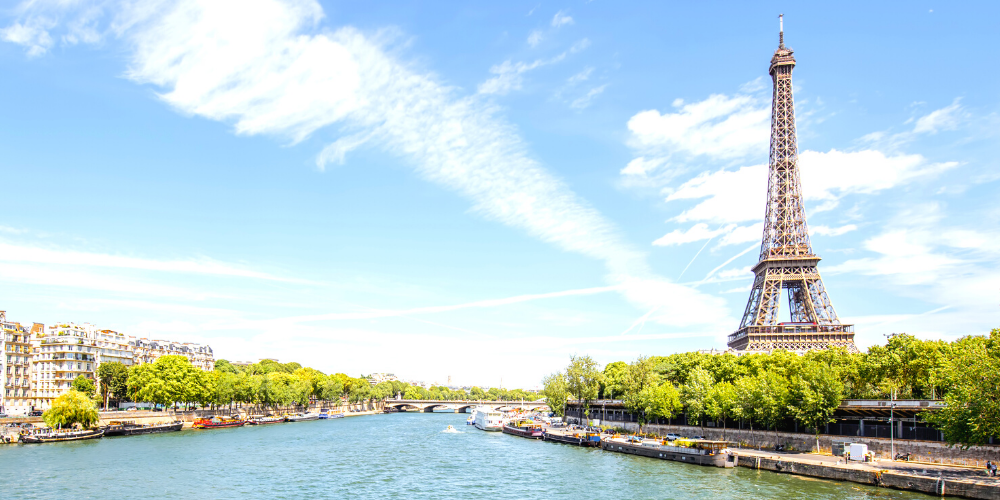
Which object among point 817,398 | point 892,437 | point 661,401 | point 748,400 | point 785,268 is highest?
point 785,268

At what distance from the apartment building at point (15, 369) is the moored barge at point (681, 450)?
331 ft

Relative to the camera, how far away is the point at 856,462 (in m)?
60.2

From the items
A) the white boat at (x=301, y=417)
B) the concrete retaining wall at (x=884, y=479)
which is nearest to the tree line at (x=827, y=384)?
the concrete retaining wall at (x=884, y=479)

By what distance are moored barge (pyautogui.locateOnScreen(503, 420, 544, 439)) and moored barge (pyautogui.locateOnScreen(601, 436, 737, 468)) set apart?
25205 millimetres

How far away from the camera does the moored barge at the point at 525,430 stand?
112125 mm

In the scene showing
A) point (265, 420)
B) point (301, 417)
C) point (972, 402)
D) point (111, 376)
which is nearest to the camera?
point (972, 402)

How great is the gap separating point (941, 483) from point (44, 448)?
300 feet

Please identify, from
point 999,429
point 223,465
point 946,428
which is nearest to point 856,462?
point 946,428

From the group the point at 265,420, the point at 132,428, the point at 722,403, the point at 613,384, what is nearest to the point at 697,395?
the point at 722,403

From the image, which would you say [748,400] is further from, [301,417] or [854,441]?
[301,417]

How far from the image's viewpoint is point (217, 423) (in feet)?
417

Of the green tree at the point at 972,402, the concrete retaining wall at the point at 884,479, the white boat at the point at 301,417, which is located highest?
the green tree at the point at 972,402

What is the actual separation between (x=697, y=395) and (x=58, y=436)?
3283 inches

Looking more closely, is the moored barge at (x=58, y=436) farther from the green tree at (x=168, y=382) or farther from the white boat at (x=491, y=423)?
the white boat at (x=491, y=423)
